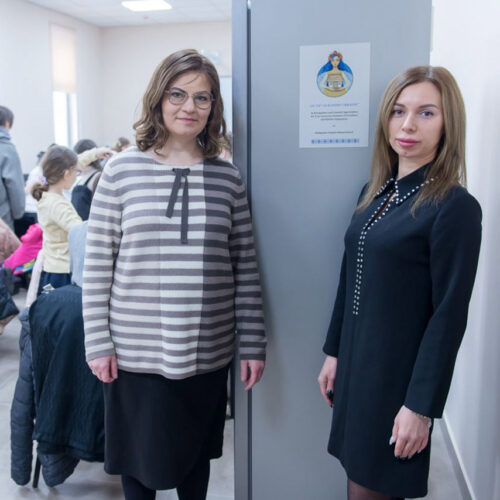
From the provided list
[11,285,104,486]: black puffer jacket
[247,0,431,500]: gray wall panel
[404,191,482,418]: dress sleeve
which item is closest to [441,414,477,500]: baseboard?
[247,0,431,500]: gray wall panel

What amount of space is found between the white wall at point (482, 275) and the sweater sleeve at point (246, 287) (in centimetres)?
74

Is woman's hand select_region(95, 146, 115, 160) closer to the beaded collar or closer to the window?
the beaded collar

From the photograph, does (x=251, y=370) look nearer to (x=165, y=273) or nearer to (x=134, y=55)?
(x=165, y=273)

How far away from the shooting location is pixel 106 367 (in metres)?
1.32

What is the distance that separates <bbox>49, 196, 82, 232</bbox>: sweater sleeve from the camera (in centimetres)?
263

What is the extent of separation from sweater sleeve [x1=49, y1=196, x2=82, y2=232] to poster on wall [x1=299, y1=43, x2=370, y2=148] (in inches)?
61.0

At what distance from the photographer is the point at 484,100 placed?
1.83m

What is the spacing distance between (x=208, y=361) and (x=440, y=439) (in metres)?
1.55

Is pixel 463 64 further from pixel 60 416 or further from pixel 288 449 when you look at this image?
pixel 60 416

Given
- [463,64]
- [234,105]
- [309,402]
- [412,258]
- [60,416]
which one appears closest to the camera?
[412,258]

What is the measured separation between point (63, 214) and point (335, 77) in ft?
5.57

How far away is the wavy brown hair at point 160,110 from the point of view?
1.27 m

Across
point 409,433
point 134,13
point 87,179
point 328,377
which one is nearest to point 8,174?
point 87,179

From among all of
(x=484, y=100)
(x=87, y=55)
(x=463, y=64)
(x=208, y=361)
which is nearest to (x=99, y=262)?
(x=208, y=361)
